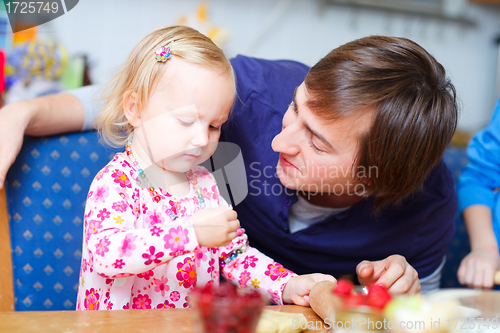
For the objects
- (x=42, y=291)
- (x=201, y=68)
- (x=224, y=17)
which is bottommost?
(x=42, y=291)

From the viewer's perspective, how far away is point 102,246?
2.34 ft

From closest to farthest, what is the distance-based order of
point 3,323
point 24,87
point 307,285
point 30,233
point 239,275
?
1. point 3,323
2. point 307,285
3. point 239,275
4. point 30,233
5. point 24,87

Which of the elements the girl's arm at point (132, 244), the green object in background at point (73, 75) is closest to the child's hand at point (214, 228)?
the girl's arm at point (132, 244)

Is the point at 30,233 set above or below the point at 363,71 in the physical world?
below

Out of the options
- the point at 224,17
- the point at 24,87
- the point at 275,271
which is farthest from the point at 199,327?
the point at 224,17

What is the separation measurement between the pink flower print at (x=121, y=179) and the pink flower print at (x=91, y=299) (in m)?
0.22

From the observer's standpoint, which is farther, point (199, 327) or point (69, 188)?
point (69, 188)

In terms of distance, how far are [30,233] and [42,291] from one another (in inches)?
6.4

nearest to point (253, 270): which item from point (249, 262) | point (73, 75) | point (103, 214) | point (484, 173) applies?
point (249, 262)

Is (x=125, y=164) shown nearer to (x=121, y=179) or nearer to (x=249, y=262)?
(x=121, y=179)

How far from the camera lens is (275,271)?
0.94 metres

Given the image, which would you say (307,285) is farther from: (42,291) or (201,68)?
(42,291)

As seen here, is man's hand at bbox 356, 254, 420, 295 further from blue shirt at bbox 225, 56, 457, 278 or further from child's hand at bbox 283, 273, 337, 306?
blue shirt at bbox 225, 56, 457, 278

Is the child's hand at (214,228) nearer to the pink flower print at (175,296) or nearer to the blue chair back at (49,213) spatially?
the pink flower print at (175,296)
